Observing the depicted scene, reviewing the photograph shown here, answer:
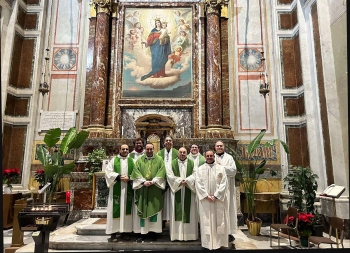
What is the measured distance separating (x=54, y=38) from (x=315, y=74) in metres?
8.37

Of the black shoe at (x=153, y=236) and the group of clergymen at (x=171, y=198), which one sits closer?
the group of clergymen at (x=171, y=198)

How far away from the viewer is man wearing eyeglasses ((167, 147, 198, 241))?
16.4 ft

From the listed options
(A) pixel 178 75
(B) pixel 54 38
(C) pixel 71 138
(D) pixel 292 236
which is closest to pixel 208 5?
(A) pixel 178 75

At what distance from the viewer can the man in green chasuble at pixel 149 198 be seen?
496 centimetres

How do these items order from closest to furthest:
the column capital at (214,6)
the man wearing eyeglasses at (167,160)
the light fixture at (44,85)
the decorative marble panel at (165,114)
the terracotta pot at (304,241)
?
the man wearing eyeglasses at (167,160) < the terracotta pot at (304,241) < the light fixture at (44,85) < the decorative marble panel at (165,114) < the column capital at (214,6)

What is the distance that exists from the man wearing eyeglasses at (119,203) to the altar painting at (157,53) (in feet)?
15.2

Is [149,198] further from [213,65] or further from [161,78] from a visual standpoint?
[213,65]

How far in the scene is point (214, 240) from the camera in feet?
15.6

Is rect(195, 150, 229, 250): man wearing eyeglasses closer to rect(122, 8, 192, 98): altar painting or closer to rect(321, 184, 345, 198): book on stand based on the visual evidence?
rect(321, 184, 345, 198): book on stand

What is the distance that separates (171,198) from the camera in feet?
16.9

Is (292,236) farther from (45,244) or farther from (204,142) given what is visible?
(45,244)

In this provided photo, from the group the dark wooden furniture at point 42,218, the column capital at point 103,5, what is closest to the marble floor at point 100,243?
the dark wooden furniture at point 42,218

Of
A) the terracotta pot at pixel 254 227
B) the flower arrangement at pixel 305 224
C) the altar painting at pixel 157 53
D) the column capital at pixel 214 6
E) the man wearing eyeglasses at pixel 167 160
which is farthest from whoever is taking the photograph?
the column capital at pixel 214 6

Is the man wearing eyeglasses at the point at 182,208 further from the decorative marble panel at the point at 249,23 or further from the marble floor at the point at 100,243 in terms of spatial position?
the decorative marble panel at the point at 249,23
